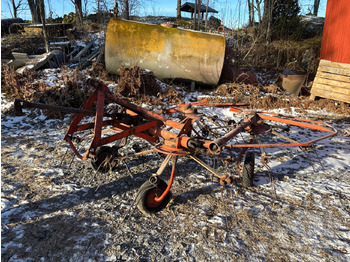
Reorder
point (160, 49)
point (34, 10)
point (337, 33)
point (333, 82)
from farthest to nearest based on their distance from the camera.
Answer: point (34, 10), point (337, 33), point (333, 82), point (160, 49)

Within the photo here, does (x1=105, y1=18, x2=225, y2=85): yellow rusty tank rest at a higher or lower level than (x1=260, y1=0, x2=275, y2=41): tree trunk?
lower

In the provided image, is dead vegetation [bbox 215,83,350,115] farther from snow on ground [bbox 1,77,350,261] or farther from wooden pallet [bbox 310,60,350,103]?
snow on ground [bbox 1,77,350,261]

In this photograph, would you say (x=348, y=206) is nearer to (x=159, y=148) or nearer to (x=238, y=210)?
(x=238, y=210)

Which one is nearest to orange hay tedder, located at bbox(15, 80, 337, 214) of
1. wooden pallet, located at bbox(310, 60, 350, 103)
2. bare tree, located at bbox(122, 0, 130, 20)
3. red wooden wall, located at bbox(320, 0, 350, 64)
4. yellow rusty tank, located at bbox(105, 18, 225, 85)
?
yellow rusty tank, located at bbox(105, 18, 225, 85)

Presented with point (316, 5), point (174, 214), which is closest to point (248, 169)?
point (174, 214)

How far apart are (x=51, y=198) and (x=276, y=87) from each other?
7456 millimetres

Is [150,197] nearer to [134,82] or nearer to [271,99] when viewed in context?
[134,82]

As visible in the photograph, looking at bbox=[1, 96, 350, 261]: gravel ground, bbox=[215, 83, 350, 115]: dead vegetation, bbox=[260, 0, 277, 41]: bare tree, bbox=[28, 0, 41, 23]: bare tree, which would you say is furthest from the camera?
bbox=[28, 0, 41, 23]: bare tree

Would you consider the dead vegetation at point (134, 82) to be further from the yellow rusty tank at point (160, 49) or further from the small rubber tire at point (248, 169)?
the small rubber tire at point (248, 169)

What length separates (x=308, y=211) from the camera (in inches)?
118

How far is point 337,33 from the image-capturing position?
7.95 meters

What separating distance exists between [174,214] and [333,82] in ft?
23.7

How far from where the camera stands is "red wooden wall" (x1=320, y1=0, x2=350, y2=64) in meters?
7.61

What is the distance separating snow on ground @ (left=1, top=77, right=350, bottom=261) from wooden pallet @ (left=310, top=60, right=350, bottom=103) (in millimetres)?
4022
